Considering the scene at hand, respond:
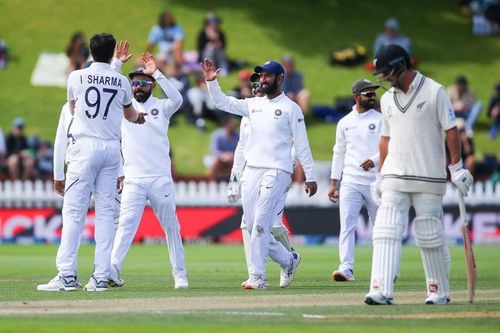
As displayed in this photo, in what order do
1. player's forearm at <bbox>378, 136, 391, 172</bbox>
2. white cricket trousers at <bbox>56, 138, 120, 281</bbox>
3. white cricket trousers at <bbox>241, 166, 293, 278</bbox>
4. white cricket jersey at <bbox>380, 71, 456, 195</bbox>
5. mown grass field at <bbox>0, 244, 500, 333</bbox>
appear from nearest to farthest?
1. mown grass field at <bbox>0, 244, 500, 333</bbox>
2. white cricket jersey at <bbox>380, 71, 456, 195</bbox>
3. player's forearm at <bbox>378, 136, 391, 172</bbox>
4. white cricket trousers at <bbox>56, 138, 120, 281</bbox>
5. white cricket trousers at <bbox>241, 166, 293, 278</bbox>

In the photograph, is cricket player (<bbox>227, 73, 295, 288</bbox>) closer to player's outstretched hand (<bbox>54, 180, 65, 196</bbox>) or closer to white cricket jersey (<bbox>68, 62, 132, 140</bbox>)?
white cricket jersey (<bbox>68, 62, 132, 140</bbox>)

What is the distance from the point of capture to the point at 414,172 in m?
12.5

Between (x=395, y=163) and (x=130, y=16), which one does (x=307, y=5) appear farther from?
(x=395, y=163)

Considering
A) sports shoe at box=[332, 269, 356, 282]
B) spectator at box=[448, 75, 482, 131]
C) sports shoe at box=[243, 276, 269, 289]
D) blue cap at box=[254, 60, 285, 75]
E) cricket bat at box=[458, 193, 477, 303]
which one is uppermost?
spectator at box=[448, 75, 482, 131]

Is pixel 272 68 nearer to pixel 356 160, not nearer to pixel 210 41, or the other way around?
pixel 356 160

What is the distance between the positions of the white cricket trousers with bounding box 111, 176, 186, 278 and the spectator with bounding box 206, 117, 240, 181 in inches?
555

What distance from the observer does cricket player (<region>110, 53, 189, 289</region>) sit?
15.2m

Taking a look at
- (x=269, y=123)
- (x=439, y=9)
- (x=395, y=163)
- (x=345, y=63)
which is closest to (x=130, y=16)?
(x=345, y=63)

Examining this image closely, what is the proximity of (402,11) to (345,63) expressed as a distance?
5.43 meters

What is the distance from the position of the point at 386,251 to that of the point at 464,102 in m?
22.1

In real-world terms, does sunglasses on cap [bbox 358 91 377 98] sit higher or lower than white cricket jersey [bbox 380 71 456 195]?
higher

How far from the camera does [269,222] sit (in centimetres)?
1526

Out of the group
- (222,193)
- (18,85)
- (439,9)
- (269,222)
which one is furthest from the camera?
(439,9)

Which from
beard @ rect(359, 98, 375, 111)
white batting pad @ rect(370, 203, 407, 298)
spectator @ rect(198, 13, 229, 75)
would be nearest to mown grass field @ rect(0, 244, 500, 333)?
white batting pad @ rect(370, 203, 407, 298)
